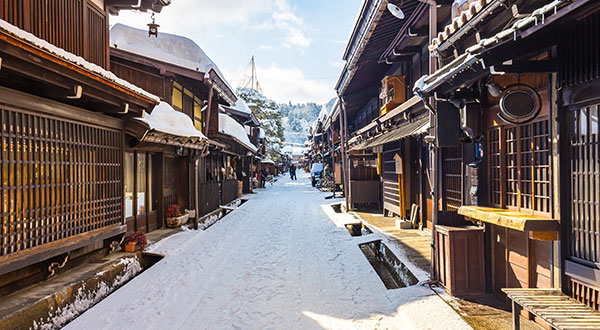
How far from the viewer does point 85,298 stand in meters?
5.74

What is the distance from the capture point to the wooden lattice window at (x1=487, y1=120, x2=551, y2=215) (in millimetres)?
4508

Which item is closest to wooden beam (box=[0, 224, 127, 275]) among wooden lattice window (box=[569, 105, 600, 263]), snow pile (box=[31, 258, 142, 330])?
snow pile (box=[31, 258, 142, 330])

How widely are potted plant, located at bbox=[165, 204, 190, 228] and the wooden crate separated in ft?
30.4

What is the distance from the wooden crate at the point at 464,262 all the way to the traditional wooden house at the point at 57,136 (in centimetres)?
671

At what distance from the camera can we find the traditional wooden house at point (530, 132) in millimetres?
3719

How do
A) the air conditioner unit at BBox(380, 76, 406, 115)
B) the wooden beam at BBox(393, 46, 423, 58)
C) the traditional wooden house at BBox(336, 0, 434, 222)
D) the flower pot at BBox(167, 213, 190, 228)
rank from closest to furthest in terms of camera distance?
the traditional wooden house at BBox(336, 0, 434, 222), the wooden beam at BBox(393, 46, 423, 58), the flower pot at BBox(167, 213, 190, 228), the air conditioner unit at BBox(380, 76, 406, 115)

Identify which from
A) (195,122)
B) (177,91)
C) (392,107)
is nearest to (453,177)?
(392,107)

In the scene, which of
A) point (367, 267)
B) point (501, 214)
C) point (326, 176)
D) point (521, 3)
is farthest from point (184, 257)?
point (326, 176)

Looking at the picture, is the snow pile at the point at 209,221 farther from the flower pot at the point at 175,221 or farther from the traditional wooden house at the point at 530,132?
the traditional wooden house at the point at 530,132

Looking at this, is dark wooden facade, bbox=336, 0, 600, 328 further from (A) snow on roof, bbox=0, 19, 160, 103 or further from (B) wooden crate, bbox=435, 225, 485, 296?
(A) snow on roof, bbox=0, 19, 160, 103

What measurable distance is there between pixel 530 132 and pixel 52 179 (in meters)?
7.96

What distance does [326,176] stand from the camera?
1321 inches

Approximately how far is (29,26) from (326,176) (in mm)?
29031

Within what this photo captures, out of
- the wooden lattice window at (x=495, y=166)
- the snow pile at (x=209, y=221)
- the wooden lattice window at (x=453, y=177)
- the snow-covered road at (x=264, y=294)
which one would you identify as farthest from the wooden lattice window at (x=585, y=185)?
the snow pile at (x=209, y=221)
